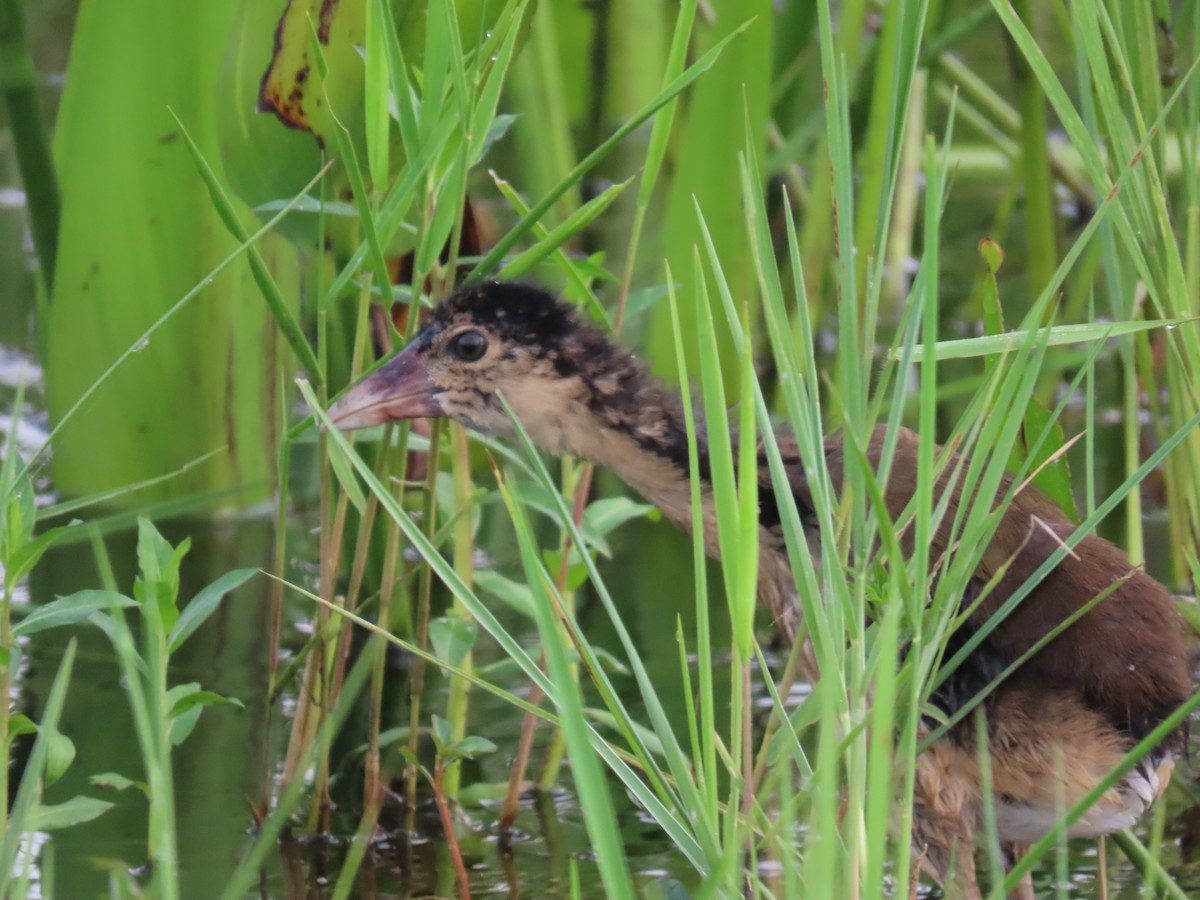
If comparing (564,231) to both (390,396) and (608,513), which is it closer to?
(390,396)

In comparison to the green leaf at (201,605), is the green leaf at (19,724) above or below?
below

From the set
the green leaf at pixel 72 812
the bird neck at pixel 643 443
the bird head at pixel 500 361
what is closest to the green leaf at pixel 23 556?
the green leaf at pixel 72 812

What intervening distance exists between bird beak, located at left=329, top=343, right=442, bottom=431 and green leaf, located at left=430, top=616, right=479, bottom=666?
12.4 inches

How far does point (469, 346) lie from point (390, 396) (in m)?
0.15

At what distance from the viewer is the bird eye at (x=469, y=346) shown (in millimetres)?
2562

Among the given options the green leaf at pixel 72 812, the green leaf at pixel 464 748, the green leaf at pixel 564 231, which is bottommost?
the green leaf at pixel 464 748

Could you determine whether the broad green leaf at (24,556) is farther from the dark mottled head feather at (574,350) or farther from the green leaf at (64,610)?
the dark mottled head feather at (574,350)

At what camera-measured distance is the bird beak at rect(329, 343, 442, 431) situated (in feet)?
8.14

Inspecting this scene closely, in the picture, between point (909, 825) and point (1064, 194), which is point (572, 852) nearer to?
point (909, 825)

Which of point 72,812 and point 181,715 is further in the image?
point 181,715

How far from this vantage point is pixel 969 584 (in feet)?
8.04

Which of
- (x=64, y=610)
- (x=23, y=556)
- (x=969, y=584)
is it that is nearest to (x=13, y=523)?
(x=23, y=556)

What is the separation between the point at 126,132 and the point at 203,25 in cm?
27

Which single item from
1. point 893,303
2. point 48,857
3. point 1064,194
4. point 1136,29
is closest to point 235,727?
point 48,857
